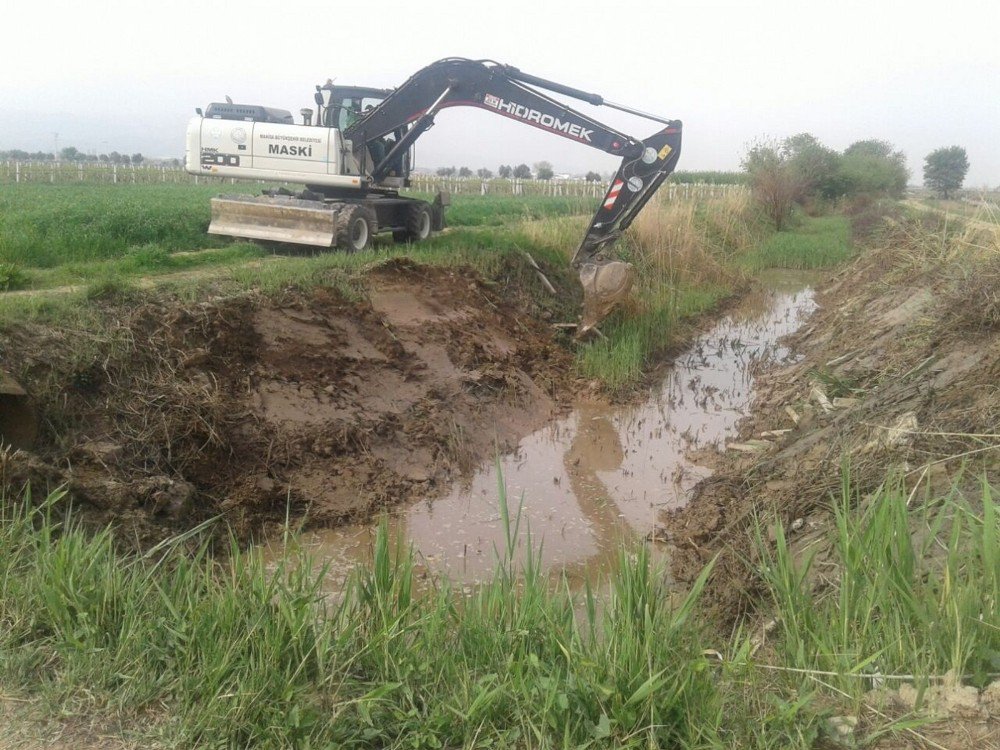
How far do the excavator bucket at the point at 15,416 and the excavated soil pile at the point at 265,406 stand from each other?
9cm

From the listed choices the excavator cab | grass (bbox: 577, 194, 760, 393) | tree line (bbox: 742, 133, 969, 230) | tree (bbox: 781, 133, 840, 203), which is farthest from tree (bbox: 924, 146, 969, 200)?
the excavator cab

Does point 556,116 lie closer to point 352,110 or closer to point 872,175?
point 352,110

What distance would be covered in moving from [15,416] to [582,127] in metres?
8.33

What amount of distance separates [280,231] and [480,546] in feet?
22.5

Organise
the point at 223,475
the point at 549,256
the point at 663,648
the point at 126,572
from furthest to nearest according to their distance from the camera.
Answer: the point at 549,256 < the point at 223,475 < the point at 126,572 < the point at 663,648

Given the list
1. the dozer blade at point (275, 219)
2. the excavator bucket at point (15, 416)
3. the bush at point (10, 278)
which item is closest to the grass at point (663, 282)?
the dozer blade at point (275, 219)

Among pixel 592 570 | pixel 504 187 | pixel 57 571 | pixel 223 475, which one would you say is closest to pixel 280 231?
pixel 223 475

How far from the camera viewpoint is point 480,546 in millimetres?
5965

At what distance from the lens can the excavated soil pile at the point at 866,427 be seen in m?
4.70

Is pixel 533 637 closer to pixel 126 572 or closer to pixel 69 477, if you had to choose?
pixel 126 572

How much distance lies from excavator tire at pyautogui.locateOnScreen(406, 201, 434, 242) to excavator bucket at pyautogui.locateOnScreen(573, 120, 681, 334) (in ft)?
10.5

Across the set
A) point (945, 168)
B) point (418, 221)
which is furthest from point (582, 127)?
point (945, 168)

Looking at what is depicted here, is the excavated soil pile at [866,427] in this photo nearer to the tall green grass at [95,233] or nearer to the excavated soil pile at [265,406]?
the excavated soil pile at [265,406]

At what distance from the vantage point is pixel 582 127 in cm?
1138
